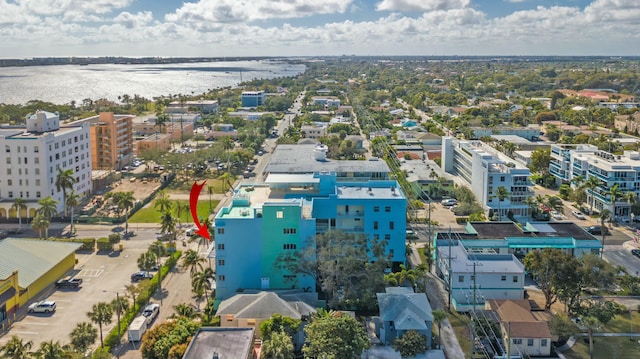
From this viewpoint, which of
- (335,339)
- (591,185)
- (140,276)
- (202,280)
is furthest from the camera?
(591,185)

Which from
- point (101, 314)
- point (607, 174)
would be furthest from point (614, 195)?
point (101, 314)

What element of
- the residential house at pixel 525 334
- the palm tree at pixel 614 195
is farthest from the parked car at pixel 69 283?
the palm tree at pixel 614 195

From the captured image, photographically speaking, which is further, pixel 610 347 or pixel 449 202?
pixel 449 202

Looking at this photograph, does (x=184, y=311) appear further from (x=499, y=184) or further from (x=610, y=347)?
(x=499, y=184)

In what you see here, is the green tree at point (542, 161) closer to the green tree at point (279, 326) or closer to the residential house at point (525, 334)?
the residential house at point (525, 334)

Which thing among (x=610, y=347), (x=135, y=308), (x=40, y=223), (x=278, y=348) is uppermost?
(x=40, y=223)

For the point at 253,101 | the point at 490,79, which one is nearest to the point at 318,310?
the point at 253,101
